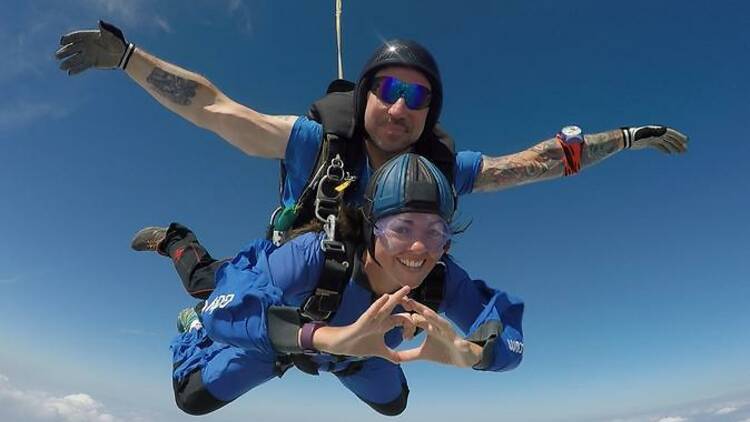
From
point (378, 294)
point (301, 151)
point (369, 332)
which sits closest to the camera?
point (369, 332)

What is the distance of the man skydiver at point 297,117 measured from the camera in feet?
10.5

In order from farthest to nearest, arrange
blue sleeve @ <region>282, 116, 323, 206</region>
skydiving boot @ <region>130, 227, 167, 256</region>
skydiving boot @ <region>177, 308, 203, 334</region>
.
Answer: skydiving boot @ <region>130, 227, 167, 256</region> < skydiving boot @ <region>177, 308, 203, 334</region> < blue sleeve @ <region>282, 116, 323, 206</region>

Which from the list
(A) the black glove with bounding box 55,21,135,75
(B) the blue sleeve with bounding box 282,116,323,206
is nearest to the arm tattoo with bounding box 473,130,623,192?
(B) the blue sleeve with bounding box 282,116,323,206

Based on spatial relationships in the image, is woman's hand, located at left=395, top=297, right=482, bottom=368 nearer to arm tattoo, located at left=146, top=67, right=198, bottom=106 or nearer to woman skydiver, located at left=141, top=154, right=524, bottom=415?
woman skydiver, located at left=141, top=154, right=524, bottom=415

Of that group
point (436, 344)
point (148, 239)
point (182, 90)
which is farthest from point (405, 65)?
point (148, 239)

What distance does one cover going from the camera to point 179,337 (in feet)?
14.0

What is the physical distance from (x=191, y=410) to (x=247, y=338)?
82.2 inches

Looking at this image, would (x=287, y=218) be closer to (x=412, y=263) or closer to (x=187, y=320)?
(x=412, y=263)

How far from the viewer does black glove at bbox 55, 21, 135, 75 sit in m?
3.39

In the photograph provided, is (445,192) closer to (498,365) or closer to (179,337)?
(498,365)

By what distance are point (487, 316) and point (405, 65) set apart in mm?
1563

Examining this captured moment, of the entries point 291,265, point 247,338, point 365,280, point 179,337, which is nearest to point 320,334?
point 247,338

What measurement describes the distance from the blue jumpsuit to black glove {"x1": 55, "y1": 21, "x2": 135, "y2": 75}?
5.71ft

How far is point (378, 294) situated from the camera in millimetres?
2857
